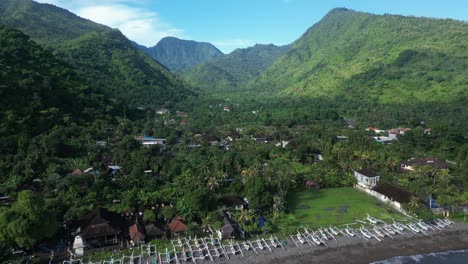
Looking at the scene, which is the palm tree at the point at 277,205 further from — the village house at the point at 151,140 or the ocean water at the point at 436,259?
the village house at the point at 151,140

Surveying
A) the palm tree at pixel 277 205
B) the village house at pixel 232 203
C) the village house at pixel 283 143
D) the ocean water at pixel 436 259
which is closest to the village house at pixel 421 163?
the village house at pixel 283 143

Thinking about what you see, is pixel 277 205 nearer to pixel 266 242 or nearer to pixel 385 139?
pixel 266 242

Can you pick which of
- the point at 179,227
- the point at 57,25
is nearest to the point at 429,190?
the point at 179,227

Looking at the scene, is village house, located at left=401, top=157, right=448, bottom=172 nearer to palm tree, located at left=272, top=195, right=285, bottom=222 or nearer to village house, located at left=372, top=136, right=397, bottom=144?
village house, located at left=372, top=136, right=397, bottom=144

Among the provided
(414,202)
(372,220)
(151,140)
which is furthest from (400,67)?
(372,220)

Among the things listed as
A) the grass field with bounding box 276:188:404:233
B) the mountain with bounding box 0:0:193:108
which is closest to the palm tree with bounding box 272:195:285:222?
the grass field with bounding box 276:188:404:233

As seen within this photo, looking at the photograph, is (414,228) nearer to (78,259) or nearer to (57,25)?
(78,259)

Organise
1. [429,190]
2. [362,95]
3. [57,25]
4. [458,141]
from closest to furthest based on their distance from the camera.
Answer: [429,190], [458,141], [362,95], [57,25]

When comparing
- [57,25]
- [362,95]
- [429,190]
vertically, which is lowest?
[429,190]
